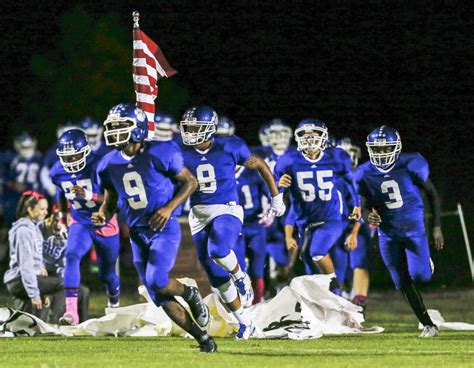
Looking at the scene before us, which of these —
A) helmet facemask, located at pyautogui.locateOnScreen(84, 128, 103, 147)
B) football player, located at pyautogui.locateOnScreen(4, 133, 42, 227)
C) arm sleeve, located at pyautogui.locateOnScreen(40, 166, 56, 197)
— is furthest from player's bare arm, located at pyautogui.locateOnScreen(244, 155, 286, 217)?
football player, located at pyautogui.locateOnScreen(4, 133, 42, 227)

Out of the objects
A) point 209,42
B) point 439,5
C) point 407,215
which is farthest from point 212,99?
point 407,215

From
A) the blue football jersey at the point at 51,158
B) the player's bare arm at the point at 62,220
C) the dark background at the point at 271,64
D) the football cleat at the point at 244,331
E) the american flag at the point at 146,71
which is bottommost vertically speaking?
the football cleat at the point at 244,331

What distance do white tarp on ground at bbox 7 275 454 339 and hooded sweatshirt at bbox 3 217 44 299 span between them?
366 millimetres

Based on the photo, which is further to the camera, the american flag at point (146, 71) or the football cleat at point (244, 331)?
the american flag at point (146, 71)

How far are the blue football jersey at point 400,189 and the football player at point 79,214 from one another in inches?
104

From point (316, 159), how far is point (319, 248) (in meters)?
0.94

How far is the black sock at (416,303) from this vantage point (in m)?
12.4

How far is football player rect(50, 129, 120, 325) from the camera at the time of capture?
525 inches

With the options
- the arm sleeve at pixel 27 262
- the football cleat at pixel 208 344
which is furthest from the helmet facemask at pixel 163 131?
the football cleat at pixel 208 344

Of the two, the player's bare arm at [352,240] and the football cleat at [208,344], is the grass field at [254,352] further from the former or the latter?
the player's bare arm at [352,240]

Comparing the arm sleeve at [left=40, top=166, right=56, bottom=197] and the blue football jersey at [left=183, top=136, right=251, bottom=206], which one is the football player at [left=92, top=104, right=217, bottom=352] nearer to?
the blue football jersey at [left=183, top=136, right=251, bottom=206]

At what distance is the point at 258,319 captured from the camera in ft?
42.3

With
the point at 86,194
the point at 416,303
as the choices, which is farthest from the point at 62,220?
the point at 416,303

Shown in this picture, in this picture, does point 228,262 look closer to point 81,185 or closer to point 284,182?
point 284,182
